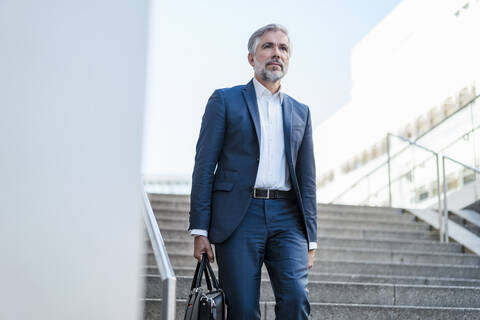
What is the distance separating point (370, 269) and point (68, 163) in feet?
13.7

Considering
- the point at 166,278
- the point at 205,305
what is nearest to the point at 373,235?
the point at 205,305

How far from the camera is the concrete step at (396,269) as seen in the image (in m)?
5.59

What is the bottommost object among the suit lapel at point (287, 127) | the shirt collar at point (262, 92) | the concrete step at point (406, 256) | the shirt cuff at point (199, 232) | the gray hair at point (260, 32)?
the shirt cuff at point (199, 232)

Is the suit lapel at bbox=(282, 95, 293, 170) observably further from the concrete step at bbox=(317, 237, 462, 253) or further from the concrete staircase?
the concrete step at bbox=(317, 237, 462, 253)

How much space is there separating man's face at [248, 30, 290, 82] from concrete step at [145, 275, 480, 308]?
6.44 ft

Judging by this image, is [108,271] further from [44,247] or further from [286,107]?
[286,107]

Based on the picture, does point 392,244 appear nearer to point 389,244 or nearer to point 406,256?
point 389,244

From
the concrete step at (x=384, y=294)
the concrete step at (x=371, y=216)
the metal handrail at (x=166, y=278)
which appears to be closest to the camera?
the metal handrail at (x=166, y=278)

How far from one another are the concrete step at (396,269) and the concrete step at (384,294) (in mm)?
772

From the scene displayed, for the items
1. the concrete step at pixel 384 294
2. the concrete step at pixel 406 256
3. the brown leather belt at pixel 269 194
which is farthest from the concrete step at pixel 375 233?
the brown leather belt at pixel 269 194

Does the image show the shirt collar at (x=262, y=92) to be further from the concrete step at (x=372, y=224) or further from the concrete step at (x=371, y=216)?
the concrete step at (x=371, y=216)

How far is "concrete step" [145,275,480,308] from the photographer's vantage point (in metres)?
4.70

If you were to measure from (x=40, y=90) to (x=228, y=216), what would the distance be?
1.19 meters

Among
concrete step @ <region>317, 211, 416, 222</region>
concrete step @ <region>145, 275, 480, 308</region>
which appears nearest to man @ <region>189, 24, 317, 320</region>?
concrete step @ <region>145, 275, 480, 308</region>
